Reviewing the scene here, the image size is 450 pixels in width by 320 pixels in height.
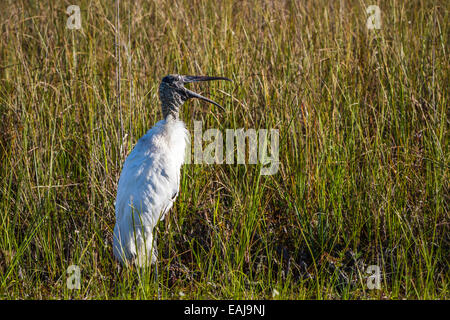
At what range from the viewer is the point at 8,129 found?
338cm

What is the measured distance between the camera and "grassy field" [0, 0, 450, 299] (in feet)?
9.22

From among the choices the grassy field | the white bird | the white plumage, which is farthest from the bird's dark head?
the grassy field

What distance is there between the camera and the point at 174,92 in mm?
2994

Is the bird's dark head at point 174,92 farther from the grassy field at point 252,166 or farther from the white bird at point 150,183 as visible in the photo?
the grassy field at point 252,166

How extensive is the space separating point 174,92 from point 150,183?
494mm

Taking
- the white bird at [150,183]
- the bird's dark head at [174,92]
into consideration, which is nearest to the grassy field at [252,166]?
the white bird at [150,183]

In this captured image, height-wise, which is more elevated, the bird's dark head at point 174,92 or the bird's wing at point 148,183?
the bird's dark head at point 174,92

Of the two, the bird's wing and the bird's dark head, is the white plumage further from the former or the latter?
the bird's dark head

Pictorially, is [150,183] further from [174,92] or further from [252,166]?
[252,166]

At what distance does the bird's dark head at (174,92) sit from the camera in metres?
2.98

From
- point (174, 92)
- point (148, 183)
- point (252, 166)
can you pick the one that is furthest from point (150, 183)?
point (252, 166)

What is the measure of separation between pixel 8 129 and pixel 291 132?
1.61m

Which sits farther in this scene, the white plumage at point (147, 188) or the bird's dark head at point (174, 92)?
the bird's dark head at point (174, 92)

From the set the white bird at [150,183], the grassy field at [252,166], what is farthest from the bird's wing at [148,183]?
the grassy field at [252,166]
